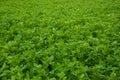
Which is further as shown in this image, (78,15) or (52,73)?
(78,15)

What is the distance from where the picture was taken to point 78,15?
23.2 feet

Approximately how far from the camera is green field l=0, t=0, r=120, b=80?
11.1 ft

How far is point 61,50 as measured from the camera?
4.11m

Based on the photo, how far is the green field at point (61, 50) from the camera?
134 inches

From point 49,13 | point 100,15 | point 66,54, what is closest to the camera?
point 66,54

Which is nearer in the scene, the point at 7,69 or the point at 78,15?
the point at 7,69

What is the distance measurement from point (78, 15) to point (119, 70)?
12.9 ft

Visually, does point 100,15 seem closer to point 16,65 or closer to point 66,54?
point 66,54

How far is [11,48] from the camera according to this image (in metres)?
4.36

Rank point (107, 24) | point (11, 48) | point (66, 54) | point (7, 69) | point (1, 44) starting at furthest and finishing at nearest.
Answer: point (107, 24)
point (1, 44)
point (11, 48)
point (66, 54)
point (7, 69)

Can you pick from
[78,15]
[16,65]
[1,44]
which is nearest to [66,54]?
[16,65]

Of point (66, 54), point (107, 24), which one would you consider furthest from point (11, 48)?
point (107, 24)

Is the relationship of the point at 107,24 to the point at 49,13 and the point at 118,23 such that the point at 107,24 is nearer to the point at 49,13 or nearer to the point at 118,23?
the point at 118,23

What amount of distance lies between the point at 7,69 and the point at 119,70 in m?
2.14
